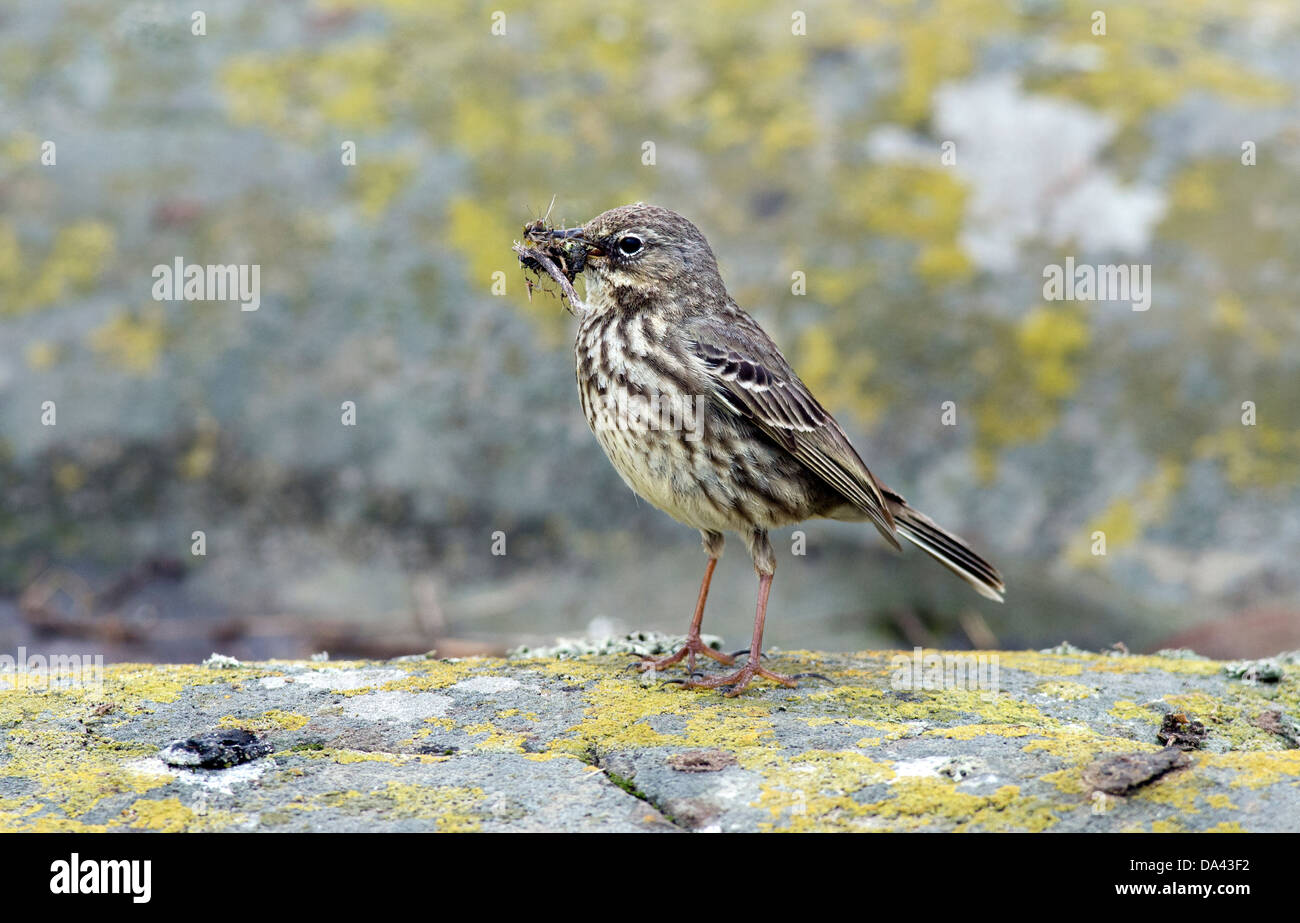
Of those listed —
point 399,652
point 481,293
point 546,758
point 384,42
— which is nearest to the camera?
point 546,758

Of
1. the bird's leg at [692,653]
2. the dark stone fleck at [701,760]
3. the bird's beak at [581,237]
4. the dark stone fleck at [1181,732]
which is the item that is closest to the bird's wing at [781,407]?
the bird's beak at [581,237]

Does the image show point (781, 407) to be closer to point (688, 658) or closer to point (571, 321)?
point (688, 658)

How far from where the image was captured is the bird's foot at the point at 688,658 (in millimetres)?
4973

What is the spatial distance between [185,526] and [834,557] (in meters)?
3.46

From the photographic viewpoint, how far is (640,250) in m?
5.41

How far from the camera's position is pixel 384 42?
27.9 ft

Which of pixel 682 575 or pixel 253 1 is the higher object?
pixel 253 1

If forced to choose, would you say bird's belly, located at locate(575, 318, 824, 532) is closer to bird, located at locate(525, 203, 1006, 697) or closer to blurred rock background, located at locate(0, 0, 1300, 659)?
bird, located at locate(525, 203, 1006, 697)

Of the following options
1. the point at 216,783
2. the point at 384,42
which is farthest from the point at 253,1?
the point at 216,783

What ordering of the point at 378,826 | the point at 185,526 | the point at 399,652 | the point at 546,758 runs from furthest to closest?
the point at 185,526 < the point at 399,652 < the point at 546,758 < the point at 378,826

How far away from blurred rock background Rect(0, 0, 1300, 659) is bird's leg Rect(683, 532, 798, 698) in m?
1.30

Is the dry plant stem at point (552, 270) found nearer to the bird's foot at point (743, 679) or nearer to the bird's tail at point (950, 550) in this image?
the bird's tail at point (950, 550)

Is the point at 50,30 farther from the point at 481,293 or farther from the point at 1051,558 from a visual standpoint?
the point at 1051,558

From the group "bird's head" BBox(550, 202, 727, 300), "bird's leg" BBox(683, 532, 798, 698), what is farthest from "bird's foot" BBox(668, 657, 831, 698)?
"bird's head" BBox(550, 202, 727, 300)
